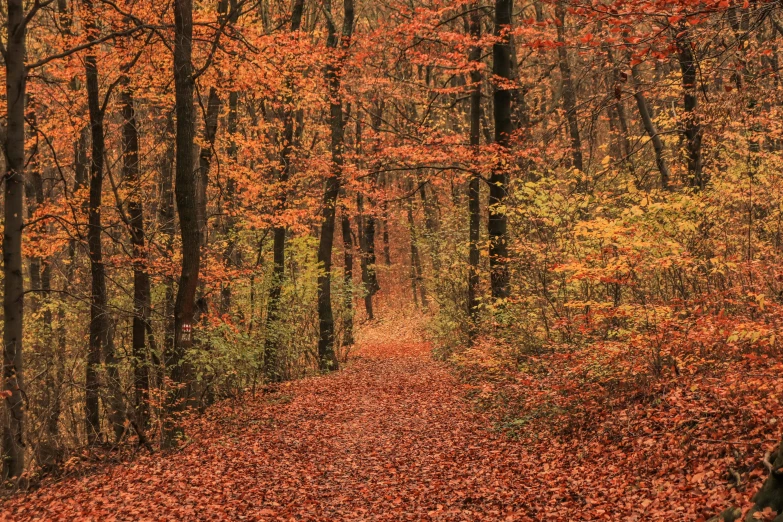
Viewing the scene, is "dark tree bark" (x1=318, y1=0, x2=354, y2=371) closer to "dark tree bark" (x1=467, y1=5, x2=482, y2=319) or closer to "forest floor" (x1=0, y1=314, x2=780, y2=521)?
"dark tree bark" (x1=467, y1=5, x2=482, y2=319)

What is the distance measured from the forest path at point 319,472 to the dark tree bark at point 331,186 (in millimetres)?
5317

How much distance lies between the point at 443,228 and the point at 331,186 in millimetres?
5446

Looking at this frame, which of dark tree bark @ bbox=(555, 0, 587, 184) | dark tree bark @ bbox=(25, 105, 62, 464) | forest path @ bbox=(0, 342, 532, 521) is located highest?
dark tree bark @ bbox=(555, 0, 587, 184)

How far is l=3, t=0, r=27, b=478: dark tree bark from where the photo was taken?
30.8 feet

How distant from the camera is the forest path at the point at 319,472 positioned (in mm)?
7539

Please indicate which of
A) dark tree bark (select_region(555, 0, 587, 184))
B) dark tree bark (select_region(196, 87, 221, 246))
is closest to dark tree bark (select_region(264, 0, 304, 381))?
dark tree bark (select_region(196, 87, 221, 246))

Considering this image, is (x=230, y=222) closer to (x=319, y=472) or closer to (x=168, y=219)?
(x=168, y=219)

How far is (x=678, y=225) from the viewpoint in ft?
30.9

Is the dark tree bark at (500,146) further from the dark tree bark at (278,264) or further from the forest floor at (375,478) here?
the dark tree bark at (278,264)

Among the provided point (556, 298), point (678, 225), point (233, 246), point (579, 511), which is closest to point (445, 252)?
point (233, 246)

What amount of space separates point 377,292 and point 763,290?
3300 cm

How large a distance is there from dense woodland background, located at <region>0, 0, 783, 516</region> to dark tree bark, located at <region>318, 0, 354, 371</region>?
0.31 ft

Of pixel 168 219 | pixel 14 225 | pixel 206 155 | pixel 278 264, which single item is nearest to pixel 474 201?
pixel 278 264

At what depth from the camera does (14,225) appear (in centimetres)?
954
